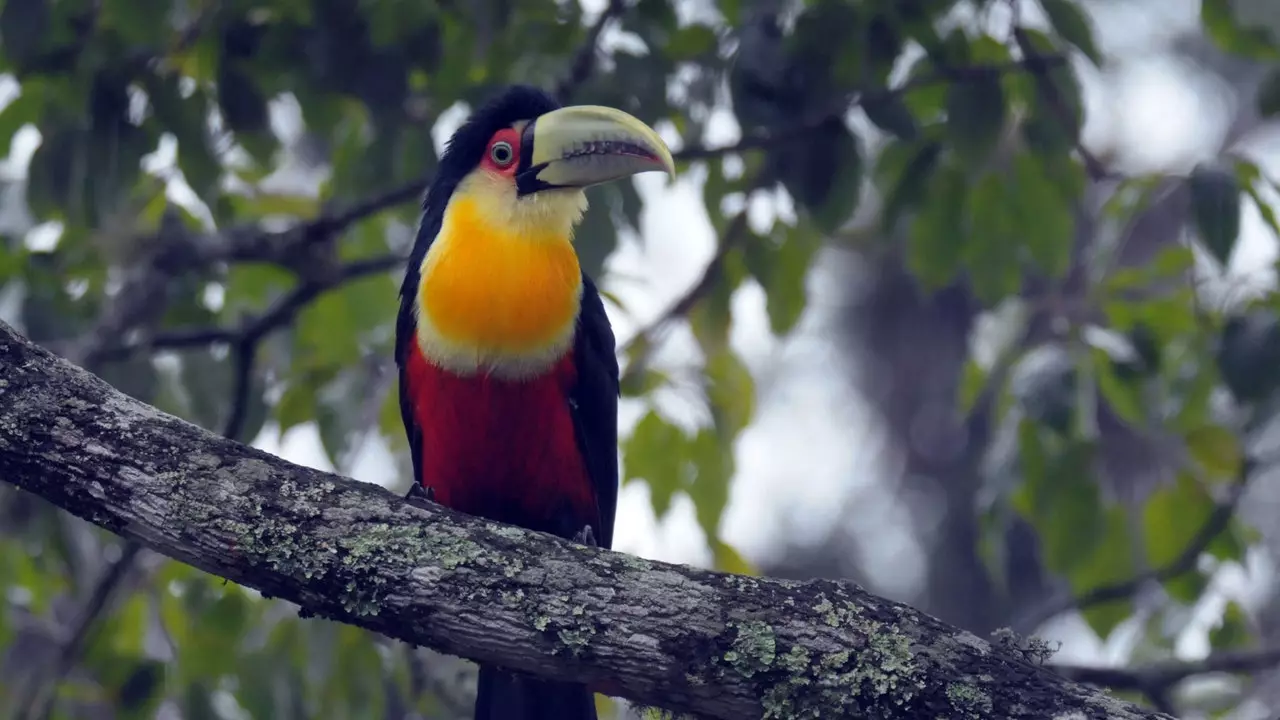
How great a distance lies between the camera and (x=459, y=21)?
4.48 metres

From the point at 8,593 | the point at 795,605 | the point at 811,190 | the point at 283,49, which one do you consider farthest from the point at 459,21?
the point at 8,593

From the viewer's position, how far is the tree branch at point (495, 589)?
8.95ft

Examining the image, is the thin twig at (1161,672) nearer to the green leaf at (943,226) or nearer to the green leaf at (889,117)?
the green leaf at (943,226)

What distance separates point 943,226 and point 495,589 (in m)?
2.26

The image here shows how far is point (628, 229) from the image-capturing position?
15.5 feet

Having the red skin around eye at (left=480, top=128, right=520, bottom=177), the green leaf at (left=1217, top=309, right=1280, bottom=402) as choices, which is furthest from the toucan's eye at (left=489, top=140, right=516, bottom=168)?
the green leaf at (left=1217, top=309, right=1280, bottom=402)

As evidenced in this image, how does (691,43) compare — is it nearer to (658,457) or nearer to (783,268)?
(783,268)

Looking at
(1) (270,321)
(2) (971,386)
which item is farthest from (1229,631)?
(1) (270,321)

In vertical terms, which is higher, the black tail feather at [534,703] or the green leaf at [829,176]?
the green leaf at [829,176]

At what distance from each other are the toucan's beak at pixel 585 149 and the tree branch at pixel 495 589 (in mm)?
1506

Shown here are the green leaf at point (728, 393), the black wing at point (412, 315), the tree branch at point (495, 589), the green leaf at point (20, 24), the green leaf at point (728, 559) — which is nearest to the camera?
the tree branch at point (495, 589)

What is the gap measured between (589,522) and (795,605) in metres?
1.82

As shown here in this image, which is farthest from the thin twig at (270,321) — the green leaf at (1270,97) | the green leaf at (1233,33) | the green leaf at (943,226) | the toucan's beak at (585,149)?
the green leaf at (1270,97)

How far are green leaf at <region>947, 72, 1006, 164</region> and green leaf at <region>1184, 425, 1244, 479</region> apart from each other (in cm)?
136
